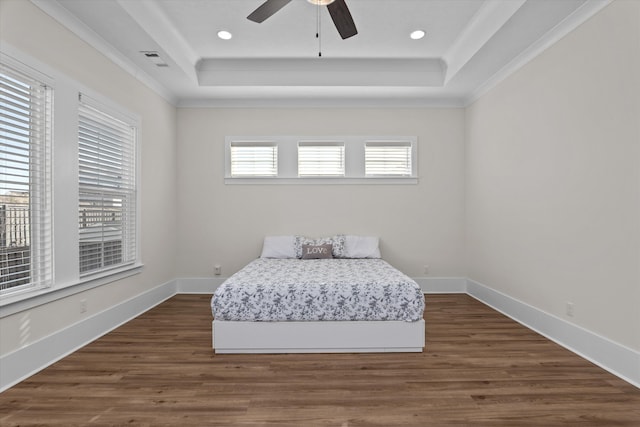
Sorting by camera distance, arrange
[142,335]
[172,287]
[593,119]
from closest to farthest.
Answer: [593,119] → [142,335] → [172,287]

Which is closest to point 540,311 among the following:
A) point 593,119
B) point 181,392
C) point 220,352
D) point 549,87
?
point 593,119

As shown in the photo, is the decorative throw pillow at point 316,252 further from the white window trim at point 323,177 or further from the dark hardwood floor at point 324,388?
the dark hardwood floor at point 324,388

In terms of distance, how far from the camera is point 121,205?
3.73 m

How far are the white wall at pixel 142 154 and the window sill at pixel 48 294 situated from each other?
48 mm

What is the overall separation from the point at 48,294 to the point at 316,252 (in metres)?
2.77

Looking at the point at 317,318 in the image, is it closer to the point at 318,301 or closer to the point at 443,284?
the point at 318,301

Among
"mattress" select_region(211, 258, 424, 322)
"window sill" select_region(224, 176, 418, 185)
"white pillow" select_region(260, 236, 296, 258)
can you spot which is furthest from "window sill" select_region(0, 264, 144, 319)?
"window sill" select_region(224, 176, 418, 185)

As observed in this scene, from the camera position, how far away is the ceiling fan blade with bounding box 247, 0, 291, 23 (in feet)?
7.89

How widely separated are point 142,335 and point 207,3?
314cm

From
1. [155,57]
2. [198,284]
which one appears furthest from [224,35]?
[198,284]

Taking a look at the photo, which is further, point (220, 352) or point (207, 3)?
point (207, 3)

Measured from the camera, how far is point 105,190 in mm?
3426

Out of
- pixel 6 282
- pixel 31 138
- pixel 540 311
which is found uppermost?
pixel 31 138

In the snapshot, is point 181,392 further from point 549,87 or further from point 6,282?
point 549,87
